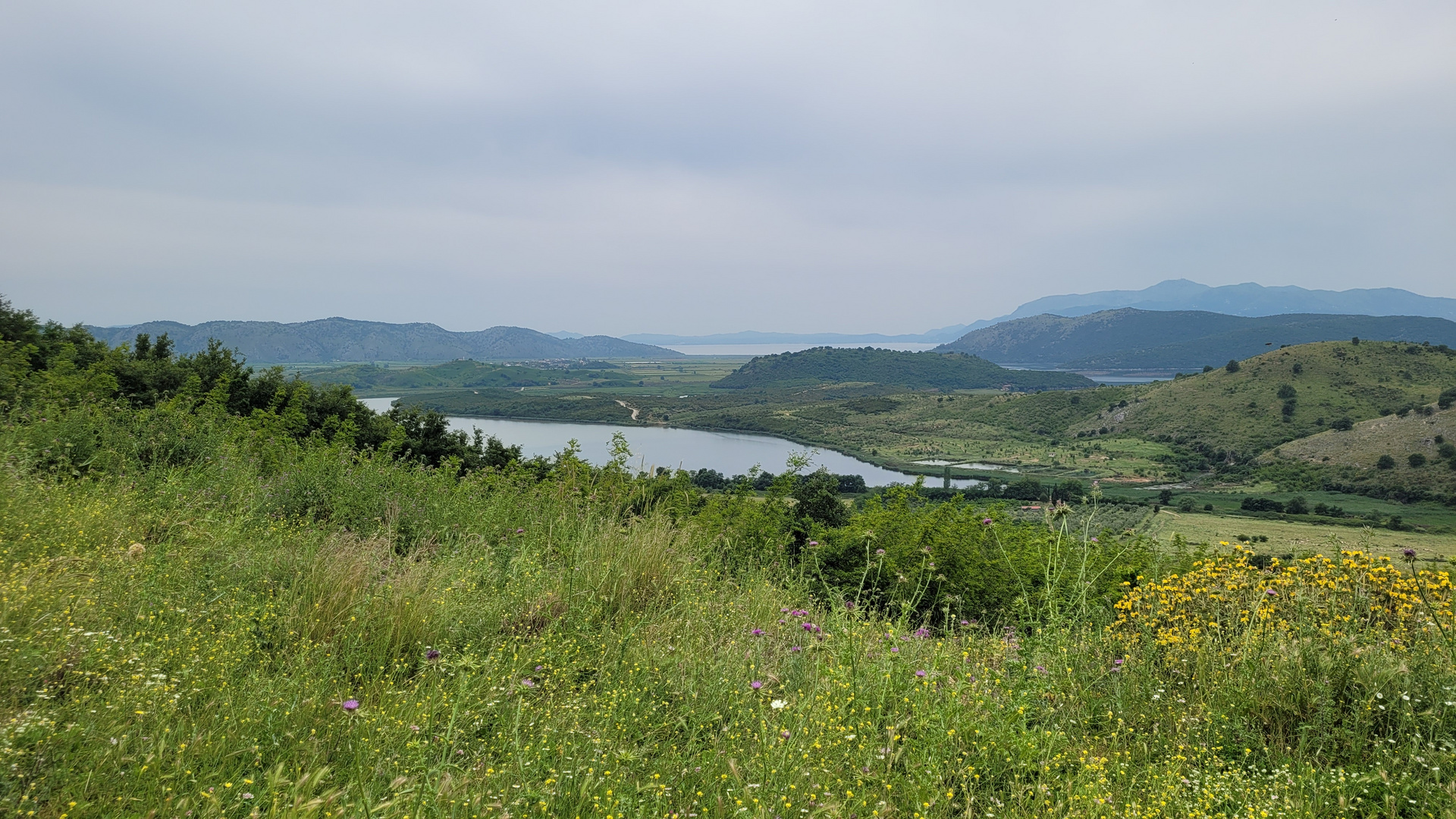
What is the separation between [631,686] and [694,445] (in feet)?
286

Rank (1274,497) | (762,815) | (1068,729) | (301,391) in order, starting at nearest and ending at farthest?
1. (762,815)
2. (1068,729)
3. (301,391)
4. (1274,497)

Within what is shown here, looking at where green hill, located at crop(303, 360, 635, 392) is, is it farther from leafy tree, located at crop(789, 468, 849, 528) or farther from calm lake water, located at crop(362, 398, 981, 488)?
leafy tree, located at crop(789, 468, 849, 528)

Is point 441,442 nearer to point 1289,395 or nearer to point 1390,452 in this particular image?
point 1390,452

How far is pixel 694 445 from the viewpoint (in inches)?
3543

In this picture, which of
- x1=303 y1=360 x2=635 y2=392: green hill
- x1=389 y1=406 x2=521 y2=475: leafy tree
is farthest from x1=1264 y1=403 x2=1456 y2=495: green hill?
x1=303 y1=360 x2=635 y2=392: green hill

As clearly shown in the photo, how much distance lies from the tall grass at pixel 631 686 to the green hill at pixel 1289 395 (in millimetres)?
106850

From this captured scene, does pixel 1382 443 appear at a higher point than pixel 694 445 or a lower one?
higher

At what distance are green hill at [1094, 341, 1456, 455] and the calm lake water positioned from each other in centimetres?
4603

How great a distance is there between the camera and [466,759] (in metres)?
2.51

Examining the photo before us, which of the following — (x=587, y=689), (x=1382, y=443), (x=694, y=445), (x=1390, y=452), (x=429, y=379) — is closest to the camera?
(x=587, y=689)

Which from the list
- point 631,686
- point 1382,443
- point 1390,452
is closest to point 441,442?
point 631,686

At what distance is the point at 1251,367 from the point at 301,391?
13133 cm

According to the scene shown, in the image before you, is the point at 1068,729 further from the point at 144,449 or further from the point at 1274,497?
the point at 1274,497

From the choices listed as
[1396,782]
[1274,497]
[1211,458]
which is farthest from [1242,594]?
[1211,458]
